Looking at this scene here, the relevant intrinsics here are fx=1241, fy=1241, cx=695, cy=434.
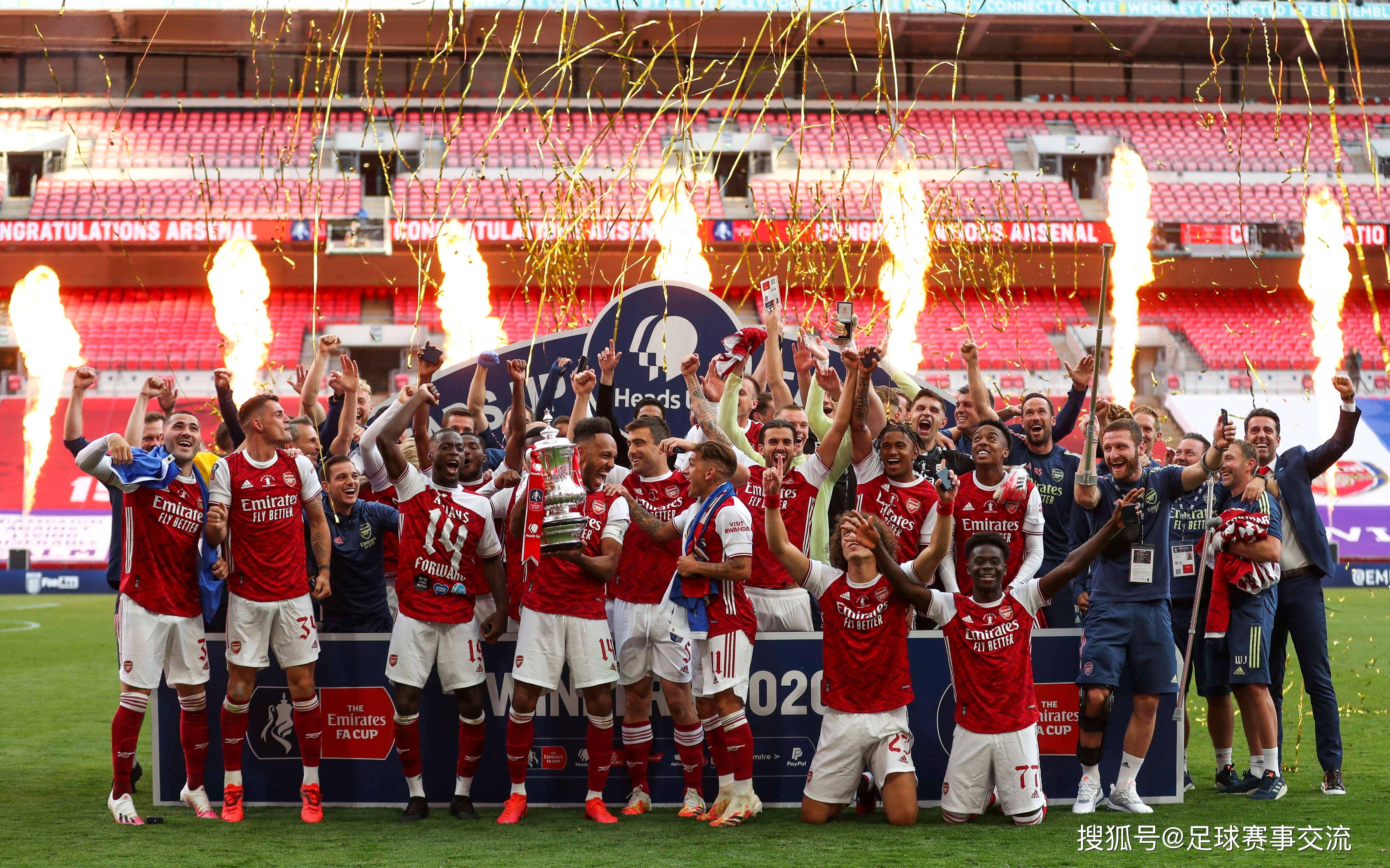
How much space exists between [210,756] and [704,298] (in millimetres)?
4510

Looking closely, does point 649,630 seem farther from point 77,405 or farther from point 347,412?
point 77,405

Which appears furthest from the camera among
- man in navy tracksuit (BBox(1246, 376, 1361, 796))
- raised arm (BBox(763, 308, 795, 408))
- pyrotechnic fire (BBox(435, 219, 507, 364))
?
pyrotechnic fire (BBox(435, 219, 507, 364))

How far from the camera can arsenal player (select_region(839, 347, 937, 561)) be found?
230 inches

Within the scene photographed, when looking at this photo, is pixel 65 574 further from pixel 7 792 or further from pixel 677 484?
pixel 677 484

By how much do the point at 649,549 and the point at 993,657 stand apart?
1.66 metres

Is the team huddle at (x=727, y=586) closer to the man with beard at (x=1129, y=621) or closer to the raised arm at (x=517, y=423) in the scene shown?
the man with beard at (x=1129, y=621)

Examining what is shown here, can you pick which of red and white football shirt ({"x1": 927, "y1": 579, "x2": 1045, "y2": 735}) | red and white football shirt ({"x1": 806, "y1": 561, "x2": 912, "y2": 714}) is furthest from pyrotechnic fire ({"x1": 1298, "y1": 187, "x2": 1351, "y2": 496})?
red and white football shirt ({"x1": 806, "y1": 561, "x2": 912, "y2": 714})

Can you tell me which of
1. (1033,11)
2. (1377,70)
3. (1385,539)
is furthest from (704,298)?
(1377,70)

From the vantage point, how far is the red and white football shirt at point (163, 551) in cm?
571

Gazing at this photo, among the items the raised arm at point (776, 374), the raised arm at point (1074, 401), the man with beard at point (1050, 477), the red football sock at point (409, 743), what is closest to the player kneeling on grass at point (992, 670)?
the man with beard at point (1050, 477)

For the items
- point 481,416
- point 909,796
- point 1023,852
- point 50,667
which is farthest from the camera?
point 50,667

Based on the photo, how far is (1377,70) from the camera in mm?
31594

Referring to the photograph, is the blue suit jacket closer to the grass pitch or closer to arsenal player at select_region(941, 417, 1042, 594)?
the grass pitch

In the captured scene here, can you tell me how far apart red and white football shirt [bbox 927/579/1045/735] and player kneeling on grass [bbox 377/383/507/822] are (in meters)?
2.11
